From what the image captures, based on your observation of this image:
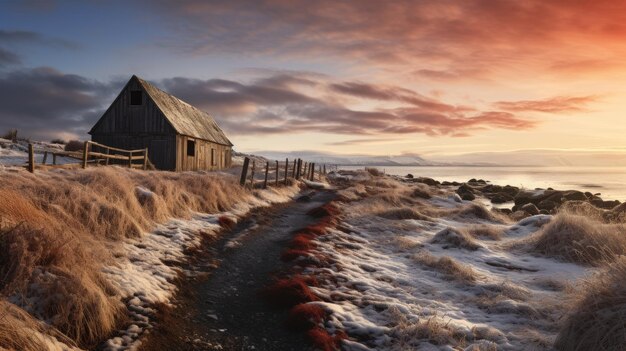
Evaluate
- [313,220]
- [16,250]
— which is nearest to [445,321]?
[16,250]

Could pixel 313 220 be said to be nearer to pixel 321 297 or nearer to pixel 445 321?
pixel 321 297

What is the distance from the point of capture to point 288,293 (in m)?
7.17

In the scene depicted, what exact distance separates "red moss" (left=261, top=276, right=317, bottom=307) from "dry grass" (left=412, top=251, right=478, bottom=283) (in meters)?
3.90

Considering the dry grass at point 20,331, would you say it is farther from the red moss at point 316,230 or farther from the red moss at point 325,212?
the red moss at point 325,212

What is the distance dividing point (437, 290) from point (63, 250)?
720cm

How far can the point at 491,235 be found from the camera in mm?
14984

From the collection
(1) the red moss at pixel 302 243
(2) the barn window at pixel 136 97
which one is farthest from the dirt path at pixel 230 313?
(2) the barn window at pixel 136 97

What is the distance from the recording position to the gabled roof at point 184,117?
1101 inches

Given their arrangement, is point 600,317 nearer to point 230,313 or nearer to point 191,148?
point 230,313

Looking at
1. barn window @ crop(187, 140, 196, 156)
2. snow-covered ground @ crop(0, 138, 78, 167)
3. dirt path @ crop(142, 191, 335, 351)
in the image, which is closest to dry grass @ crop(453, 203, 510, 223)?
dirt path @ crop(142, 191, 335, 351)

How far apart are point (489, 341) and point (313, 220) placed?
9813mm

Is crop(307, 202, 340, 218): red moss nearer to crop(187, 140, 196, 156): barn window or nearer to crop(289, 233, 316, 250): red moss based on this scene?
crop(289, 233, 316, 250): red moss

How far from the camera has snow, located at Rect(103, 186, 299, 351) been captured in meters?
5.51

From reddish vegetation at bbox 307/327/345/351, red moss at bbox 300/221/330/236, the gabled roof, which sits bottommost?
reddish vegetation at bbox 307/327/345/351
